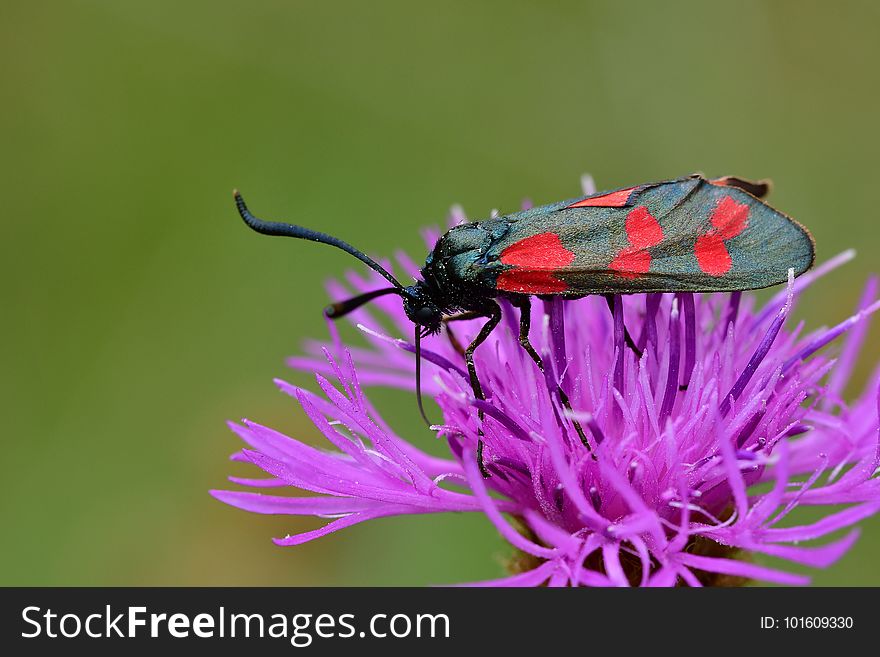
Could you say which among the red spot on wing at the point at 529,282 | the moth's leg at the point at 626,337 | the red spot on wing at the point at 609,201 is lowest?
the moth's leg at the point at 626,337

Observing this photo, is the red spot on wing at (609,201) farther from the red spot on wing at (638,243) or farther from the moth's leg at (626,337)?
the moth's leg at (626,337)

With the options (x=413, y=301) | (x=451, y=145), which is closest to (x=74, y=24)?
(x=451, y=145)

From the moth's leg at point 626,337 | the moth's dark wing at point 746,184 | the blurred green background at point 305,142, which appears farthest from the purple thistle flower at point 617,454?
the blurred green background at point 305,142

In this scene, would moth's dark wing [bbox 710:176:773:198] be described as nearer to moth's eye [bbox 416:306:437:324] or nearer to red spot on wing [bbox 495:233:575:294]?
red spot on wing [bbox 495:233:575:294]

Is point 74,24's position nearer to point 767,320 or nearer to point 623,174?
point 623,174

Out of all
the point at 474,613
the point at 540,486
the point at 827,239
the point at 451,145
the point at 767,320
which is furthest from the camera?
the point at 451,145

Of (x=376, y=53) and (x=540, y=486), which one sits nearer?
(x=540, y=486)

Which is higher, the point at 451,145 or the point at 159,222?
the point at 451,145
